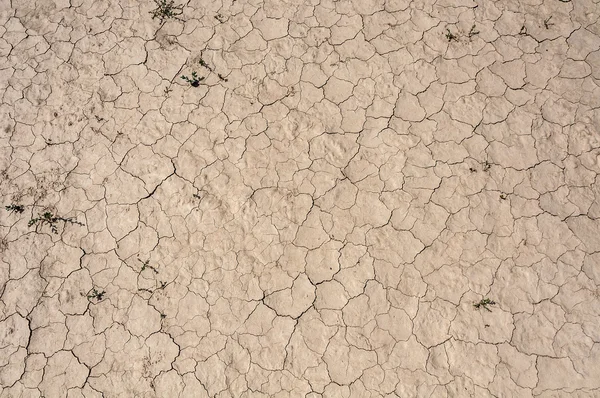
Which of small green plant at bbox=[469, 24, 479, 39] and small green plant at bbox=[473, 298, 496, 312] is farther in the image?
small green plant at bbox=[469, 24, 479, 39]

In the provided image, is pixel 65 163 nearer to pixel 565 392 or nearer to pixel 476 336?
pixel 476 336

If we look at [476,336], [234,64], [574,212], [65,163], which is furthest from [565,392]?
[65,163]

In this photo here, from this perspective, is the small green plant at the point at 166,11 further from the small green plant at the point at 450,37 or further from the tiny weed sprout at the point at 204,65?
the small green plant at the point at 450,37

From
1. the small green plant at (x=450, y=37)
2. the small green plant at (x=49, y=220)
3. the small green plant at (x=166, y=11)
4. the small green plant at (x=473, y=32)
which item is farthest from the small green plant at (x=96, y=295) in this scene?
the small green plant at (x=473, y=32)

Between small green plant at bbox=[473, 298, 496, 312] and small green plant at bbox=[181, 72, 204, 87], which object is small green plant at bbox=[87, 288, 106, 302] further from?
small green plant at bbox=[473, 298, 496, 312]

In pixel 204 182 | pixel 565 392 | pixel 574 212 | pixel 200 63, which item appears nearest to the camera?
pixel 565 392

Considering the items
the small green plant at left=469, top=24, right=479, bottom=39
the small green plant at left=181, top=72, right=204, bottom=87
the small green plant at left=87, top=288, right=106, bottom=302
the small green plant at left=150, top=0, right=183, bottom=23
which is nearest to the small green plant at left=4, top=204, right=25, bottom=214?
the small green plant at left=87, top=288, right=106, bottom=302
